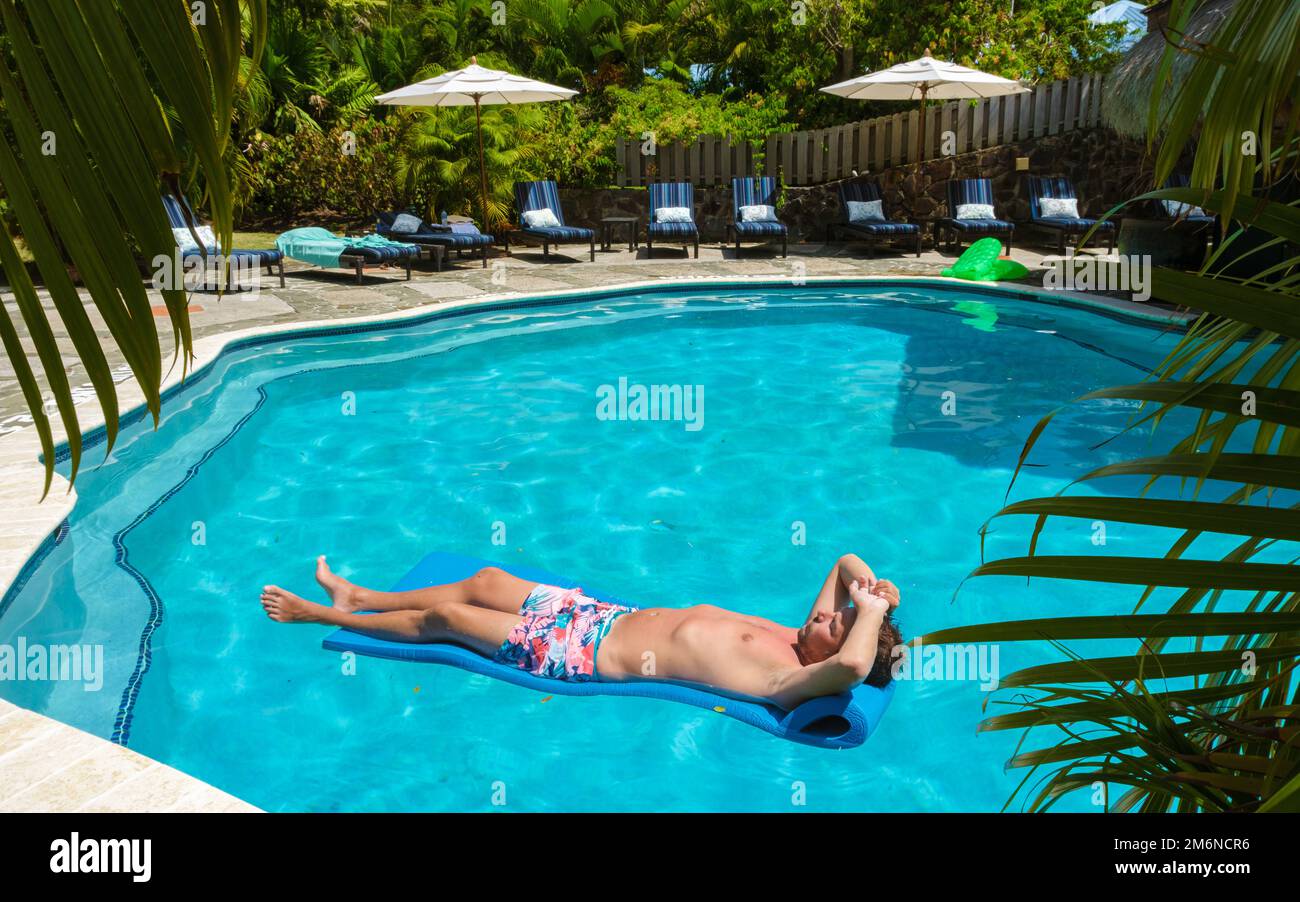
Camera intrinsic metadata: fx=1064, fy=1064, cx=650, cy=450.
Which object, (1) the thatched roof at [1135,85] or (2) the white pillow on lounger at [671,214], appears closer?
(1) the thatched roof at [1135,85]

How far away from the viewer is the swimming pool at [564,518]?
4.41 metres

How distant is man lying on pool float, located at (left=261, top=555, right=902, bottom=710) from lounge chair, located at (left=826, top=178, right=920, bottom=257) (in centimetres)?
1142

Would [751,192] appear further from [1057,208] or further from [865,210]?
[1057,208]

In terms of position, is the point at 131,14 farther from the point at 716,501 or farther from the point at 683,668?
the point at 716,501

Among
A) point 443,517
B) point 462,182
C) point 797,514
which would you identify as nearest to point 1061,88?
point 462,182

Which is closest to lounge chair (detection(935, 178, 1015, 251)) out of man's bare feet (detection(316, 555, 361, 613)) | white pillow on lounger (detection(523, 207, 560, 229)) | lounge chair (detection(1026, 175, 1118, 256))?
lounge chair (detection(1026, 175, 1118, 256))

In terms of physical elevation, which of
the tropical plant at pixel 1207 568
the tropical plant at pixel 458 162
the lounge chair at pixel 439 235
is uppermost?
the tropical plant at pixel 458 162

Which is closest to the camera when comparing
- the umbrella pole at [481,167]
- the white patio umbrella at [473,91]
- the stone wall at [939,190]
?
the white patio umbrella at [473,91]

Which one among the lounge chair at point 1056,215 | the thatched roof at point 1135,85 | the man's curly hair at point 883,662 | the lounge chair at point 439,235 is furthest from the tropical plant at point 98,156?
the lounge chair at point 1056,215

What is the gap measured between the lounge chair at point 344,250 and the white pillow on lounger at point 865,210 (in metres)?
6.51

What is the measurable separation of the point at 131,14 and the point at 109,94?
5 centimetres

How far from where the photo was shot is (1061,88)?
632 inches

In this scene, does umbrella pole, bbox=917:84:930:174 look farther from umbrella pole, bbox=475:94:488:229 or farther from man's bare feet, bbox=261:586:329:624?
man's bare feet, bbox=261:586:329:624
